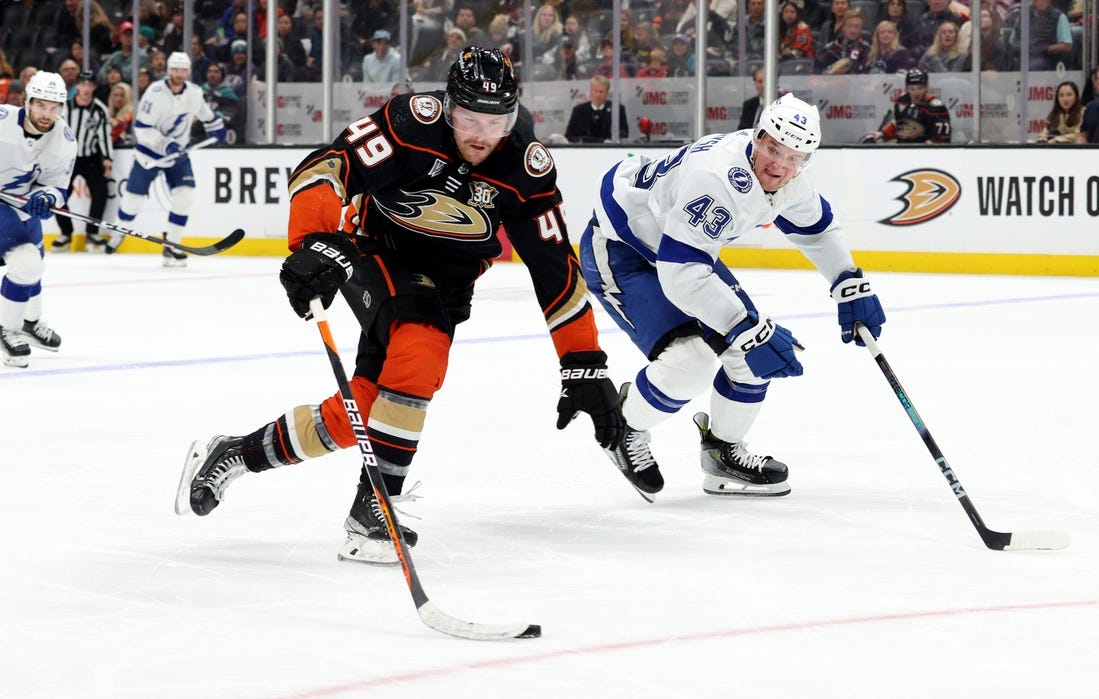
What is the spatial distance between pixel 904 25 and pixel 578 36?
8.02ft

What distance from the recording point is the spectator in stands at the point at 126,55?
1399 centimetres

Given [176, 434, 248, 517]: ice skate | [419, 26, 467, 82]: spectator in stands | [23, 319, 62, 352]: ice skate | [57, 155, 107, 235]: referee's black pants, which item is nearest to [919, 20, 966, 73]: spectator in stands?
[419, 26, 467, 82]: spectator in stands

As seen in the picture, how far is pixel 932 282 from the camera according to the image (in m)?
10.2

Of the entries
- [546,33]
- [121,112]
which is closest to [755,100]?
[546,33]

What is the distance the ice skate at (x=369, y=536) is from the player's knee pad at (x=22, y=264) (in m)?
3.67

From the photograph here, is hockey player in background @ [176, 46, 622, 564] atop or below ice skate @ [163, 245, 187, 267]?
atop

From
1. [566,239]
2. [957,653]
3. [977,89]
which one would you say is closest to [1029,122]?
[977,89]

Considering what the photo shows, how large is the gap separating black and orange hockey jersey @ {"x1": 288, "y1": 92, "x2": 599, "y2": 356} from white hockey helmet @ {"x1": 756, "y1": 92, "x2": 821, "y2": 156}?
58cm

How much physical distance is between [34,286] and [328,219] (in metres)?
3.84

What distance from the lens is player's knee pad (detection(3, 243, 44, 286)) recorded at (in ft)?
21.3

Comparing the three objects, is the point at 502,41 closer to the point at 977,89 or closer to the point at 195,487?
the point at 977,89

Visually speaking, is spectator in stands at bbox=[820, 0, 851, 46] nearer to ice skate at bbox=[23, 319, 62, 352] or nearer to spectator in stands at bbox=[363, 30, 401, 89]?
spectator in stands at bbox=[363, 30, 401, 89]

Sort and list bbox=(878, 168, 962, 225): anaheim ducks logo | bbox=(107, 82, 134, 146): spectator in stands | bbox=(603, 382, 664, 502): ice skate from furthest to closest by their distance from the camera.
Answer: bbox=(107, 82, 134, 146): spectator in stands, bbox=(878, 168, 962, 225): anaheim ducks logo, bbox=(603, 382, 664, 502): ice skate

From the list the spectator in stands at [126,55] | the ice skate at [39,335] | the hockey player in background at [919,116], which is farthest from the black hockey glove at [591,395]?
the spectator in stands at [126,55]
